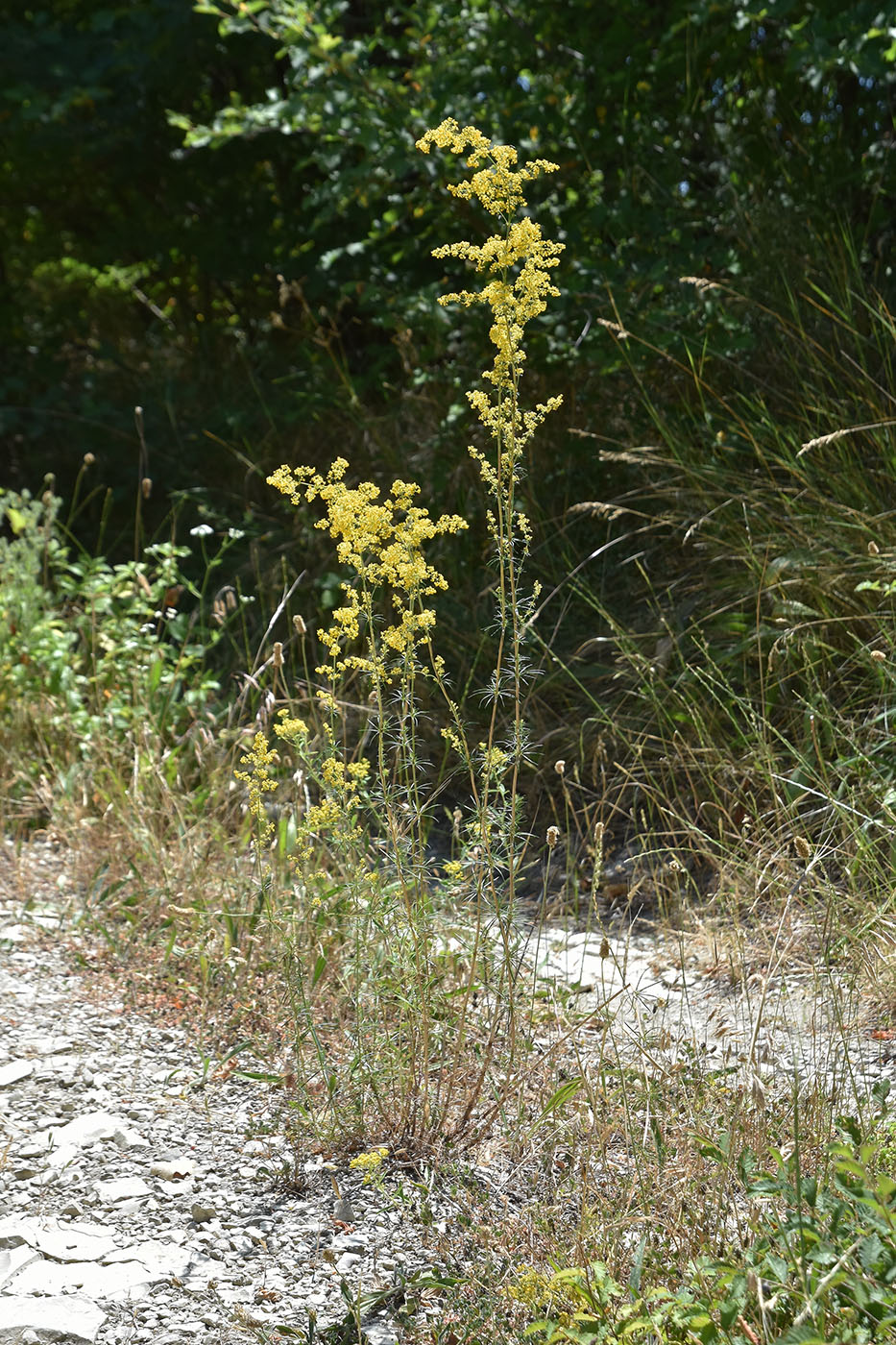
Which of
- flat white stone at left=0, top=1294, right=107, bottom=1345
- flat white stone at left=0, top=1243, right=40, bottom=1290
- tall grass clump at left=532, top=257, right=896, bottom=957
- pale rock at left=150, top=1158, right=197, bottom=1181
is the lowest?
flat white stone at left=0, top=1243, right=40, bottom=1290

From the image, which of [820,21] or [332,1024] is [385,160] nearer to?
[820,21]

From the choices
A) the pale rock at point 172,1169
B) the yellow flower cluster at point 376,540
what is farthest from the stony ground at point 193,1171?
the yellow flower cluster at point 376,540

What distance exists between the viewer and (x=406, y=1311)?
1.79m

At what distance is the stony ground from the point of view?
187 cm

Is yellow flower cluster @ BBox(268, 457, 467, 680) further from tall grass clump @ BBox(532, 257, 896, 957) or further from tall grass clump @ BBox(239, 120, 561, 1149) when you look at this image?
tall grass clump @ BBox(532, 257, 896, 957)

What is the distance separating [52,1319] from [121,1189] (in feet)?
0.99

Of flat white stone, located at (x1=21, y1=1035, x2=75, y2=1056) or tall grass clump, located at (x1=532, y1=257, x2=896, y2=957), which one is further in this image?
tall grass clump, located at (x1=532, y1=257, x2=896, y2=957)

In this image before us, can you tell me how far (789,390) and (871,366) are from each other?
27cm

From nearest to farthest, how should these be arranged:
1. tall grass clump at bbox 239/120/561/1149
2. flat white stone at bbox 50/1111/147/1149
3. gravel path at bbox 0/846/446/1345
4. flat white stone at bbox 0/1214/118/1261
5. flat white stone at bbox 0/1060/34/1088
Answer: gravel path at bbox 0/846/446/1345 → flat white stone at bbox 0/1214/118/1261 → tall grass clump at bbox 239/120/561/1149 → flat white stone at bbox 50/1111/147/1149 → flat white stone at bbox 0/1060/34/1088

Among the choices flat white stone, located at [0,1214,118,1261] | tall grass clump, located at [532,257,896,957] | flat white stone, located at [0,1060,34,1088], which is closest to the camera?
flat white stone, located at [0,1214,118,1261]

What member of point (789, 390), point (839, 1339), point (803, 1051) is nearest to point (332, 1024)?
point (803, 1051)

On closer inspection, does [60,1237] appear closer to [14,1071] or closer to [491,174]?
[14,1071]

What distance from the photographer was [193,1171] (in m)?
2.18

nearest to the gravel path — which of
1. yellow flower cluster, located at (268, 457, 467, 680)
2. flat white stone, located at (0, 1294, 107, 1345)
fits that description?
flat white stone, located at (0, 1294, 107, 1345)
